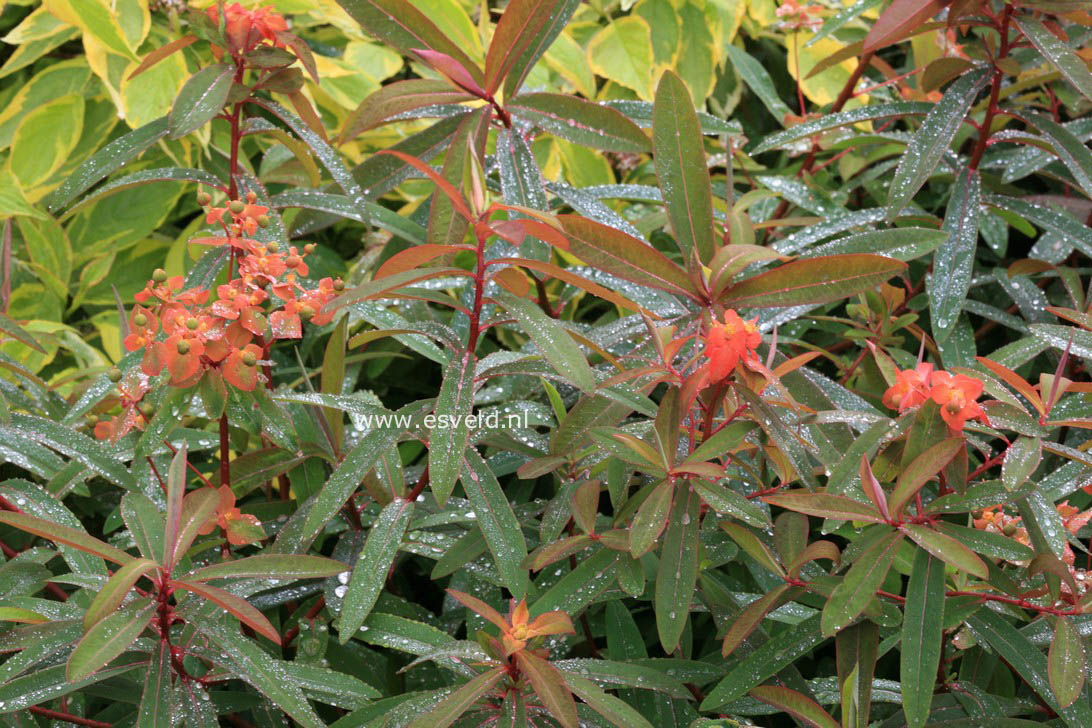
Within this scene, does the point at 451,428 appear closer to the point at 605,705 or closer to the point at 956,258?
the point at 605,705

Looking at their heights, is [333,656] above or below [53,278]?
below

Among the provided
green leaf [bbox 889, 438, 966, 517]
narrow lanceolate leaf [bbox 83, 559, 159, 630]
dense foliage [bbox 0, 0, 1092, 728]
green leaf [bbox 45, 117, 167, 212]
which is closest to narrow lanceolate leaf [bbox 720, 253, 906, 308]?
dense foliage [bbox 0, 0, 1092, 728]

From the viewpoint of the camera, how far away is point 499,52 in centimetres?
95

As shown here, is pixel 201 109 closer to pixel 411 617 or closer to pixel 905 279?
pixel 411 617

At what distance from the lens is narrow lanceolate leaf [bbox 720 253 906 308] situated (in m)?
0.77

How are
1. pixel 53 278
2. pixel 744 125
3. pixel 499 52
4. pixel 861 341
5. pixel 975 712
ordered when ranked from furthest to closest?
pixel 744 125, pixel 53 278, pixel 861 341, pixel 499 52, pixel 975 712

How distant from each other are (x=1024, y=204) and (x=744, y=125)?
2.54 ft

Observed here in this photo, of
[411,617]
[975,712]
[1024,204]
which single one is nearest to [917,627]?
[975,712]

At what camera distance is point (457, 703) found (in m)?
0.68

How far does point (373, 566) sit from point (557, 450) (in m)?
0.18

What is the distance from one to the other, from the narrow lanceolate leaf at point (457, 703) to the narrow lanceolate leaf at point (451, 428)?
131 millimetres

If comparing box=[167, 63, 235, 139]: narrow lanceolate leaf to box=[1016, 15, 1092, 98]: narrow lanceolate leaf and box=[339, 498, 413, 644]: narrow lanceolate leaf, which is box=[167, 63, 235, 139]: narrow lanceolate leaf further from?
box=[1016, 15, 1092, 98]: narrow lanceolate leaf

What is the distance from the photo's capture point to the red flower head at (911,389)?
0.77 metres

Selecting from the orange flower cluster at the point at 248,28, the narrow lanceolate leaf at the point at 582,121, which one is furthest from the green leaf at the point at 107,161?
the narrow lanceolate leaf at the point at 582,121
